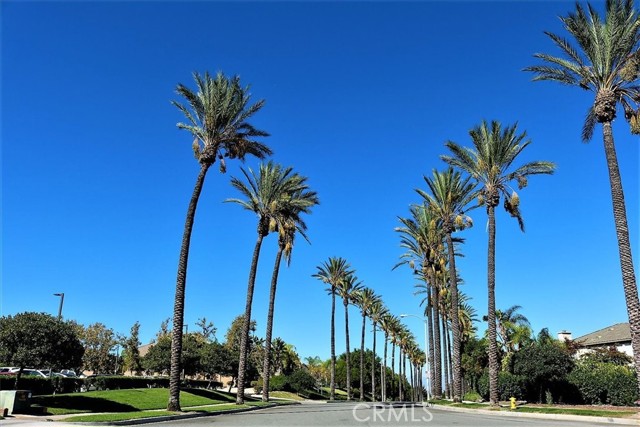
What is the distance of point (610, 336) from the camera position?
59531 millimetres

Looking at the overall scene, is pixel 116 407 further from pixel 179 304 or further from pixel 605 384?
pixel 605 384

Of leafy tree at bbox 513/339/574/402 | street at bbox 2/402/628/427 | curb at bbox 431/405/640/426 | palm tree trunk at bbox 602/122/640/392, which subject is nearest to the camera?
street at bbox 2/402/628/427

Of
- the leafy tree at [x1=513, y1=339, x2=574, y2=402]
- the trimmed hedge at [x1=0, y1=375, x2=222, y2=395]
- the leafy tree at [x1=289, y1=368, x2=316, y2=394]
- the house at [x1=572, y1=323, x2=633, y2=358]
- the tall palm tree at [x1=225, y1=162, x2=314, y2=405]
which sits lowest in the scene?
the leafy tree at [x1=289, y1=368, x2=316, y2=394]

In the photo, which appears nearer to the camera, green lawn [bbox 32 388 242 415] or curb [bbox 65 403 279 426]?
curb [bbox 65 403 279 426]

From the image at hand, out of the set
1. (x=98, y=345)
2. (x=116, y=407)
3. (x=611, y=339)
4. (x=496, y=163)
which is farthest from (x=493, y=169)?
(x=98, y=345)

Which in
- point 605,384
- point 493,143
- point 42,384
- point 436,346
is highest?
point 493,143

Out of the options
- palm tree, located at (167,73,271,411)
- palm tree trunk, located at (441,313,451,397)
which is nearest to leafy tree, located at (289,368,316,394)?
palm tree trunk, located at (441,313,451,397)

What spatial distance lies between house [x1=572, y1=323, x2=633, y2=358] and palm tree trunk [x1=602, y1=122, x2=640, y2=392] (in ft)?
112

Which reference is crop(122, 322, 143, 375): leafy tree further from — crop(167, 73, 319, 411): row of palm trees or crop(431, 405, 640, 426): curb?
crop(431, 405, 640, 426): curb

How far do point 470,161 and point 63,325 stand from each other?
86.9ft

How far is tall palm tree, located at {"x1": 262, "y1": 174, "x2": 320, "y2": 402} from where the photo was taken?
41.1m

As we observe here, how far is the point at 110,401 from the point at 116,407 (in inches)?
75.8

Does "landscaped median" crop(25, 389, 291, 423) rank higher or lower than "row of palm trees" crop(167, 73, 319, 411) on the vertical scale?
lower

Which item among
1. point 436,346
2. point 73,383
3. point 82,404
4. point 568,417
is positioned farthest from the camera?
point 436,346
